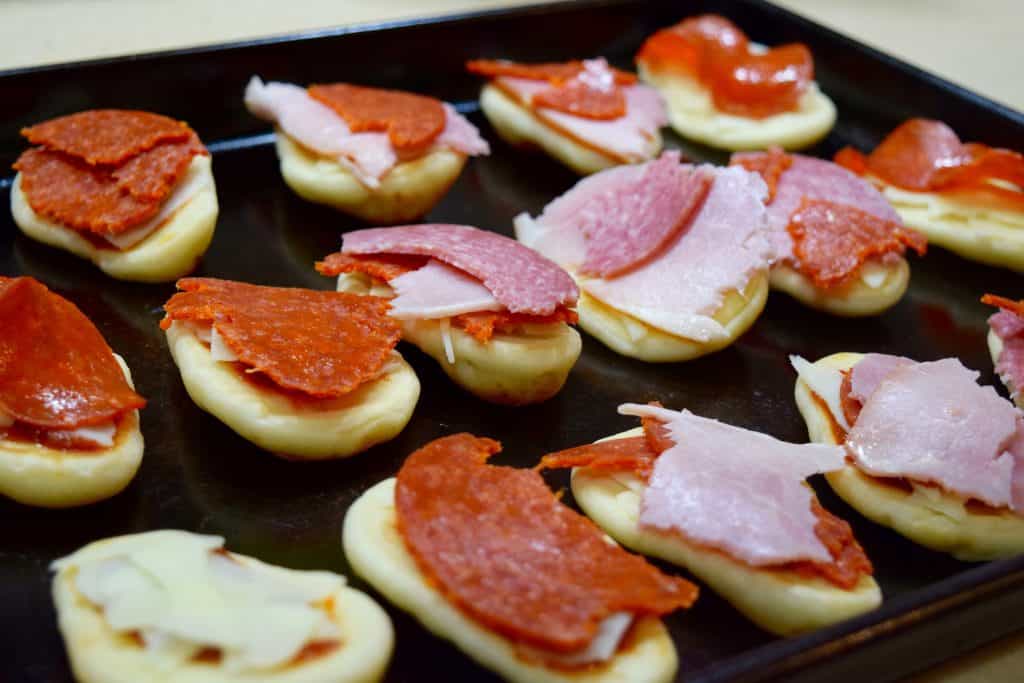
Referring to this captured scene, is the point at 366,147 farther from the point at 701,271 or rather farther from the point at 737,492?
the point at 737,492

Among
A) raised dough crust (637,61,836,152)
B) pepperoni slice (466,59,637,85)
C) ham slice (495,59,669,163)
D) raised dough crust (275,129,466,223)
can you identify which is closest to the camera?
raised dough crust (275,129,466,223)

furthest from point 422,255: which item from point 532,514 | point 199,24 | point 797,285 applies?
point 199,24

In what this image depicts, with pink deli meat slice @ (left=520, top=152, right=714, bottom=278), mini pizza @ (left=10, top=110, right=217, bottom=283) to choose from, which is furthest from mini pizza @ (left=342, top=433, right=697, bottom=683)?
mini pizza @ (left=10, top=110, right=217, bottom=283)

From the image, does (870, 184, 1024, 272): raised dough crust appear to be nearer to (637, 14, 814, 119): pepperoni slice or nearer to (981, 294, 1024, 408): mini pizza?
(981, 294, 1024, 408): mini pizza

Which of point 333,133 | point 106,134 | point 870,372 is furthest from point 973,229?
point 106,134

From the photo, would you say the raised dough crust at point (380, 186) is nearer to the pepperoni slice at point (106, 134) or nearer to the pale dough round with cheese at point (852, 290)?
the pepperoni slice at point (106, 134)

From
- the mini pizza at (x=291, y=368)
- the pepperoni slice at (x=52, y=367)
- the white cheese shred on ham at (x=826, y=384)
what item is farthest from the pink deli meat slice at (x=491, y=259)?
the pepperoni slice at (x=52, y=367)
